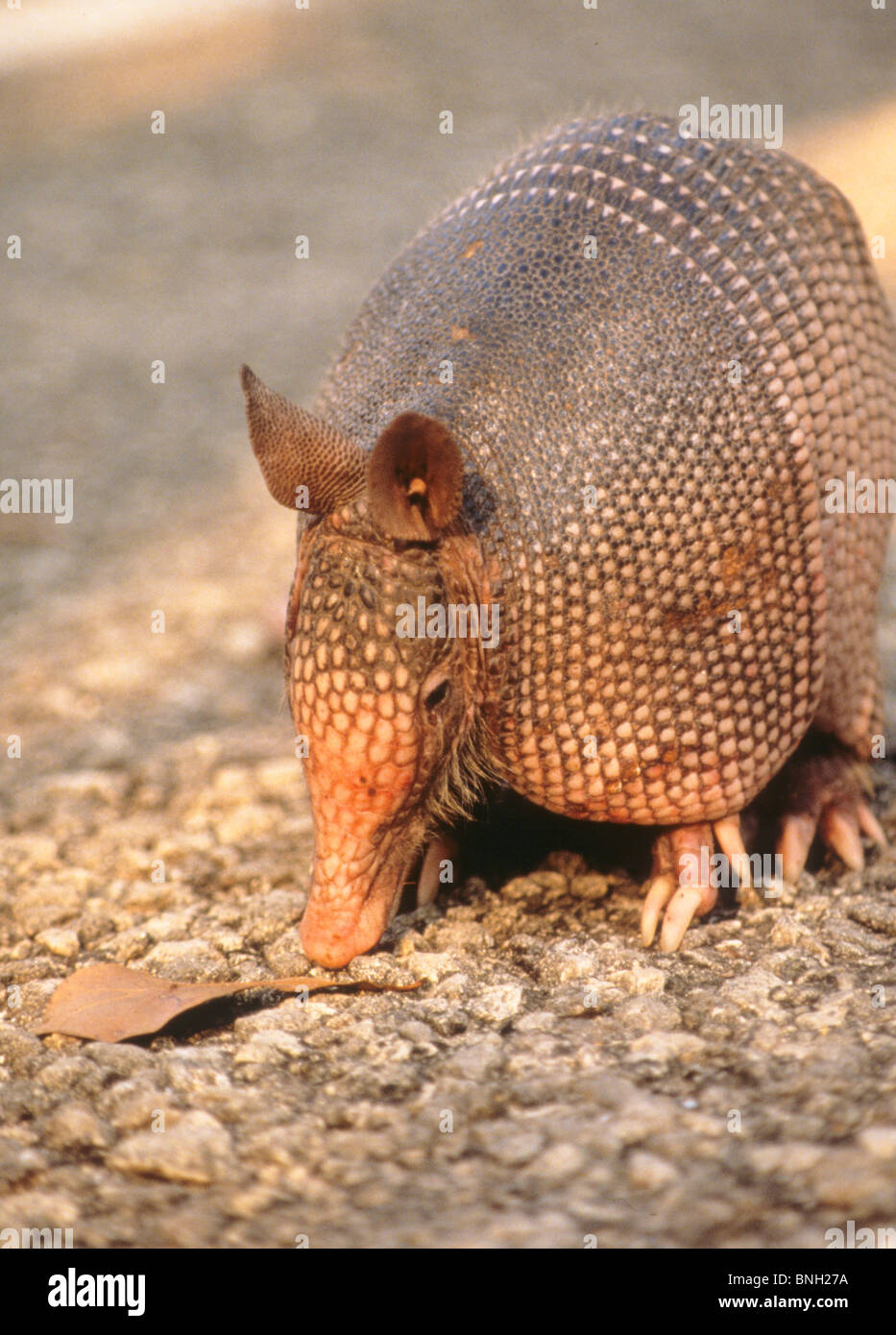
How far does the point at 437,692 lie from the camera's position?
3.02m

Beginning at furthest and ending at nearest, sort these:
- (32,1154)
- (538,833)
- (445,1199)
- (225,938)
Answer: (538,833) → (225,938) → (32,1154) → (445,1199)

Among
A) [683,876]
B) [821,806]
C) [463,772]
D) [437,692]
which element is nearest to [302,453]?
[437,692]

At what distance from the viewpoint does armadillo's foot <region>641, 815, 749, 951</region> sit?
341 centimetres

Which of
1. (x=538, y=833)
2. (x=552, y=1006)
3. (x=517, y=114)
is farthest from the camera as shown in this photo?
(x=517, y=114)

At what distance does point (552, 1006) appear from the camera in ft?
10.4

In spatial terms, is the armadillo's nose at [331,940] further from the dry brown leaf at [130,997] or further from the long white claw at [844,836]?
the long white claw at [844,836]

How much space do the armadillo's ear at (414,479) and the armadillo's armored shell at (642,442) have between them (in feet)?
0.47

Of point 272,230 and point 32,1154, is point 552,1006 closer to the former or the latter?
point 32,1154

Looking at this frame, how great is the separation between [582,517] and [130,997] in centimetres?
162

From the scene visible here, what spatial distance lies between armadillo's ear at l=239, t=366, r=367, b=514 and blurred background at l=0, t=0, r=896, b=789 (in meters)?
1.50

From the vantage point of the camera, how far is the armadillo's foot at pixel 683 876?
341cm

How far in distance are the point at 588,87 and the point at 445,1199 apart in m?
12.7

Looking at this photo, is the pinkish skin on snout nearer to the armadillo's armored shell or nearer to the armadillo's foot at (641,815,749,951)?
the armadillo's armored shell
